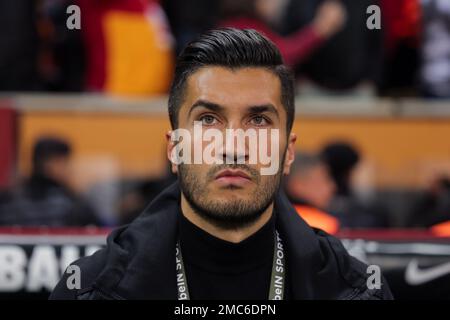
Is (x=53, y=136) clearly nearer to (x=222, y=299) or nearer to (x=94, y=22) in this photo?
(x=94, y=22)

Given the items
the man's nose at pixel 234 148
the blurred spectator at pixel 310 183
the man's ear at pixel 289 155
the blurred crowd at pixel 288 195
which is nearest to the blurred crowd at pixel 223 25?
the blurred crowd at pixel 288 195

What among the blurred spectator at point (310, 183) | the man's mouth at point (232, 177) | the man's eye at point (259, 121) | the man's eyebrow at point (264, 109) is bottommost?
the blurred spectator at point (310, 183)

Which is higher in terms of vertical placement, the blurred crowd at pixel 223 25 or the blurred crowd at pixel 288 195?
the blurred crowd at pixel 223 25

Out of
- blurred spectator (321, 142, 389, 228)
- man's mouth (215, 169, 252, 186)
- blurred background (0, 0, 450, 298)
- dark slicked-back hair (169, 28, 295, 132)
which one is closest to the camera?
man's mouth (215, 169, 252, 186)

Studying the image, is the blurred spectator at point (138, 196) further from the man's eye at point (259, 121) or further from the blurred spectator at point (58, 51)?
the man's eye at point (259, 121)

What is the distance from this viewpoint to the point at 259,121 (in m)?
3.21

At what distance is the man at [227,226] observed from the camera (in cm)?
318

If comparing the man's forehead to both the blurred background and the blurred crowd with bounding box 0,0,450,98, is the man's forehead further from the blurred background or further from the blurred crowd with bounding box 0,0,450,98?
the blurred crowd with bounding box 0,0,450,98

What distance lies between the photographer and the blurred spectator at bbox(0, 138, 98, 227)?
712 cm

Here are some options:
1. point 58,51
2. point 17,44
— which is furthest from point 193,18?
point 17,44

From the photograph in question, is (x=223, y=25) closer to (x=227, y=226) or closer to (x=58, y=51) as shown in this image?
(x=58, y=51)

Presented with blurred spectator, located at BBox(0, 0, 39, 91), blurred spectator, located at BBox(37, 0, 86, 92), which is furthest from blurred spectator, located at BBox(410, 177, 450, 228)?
blurred spectator, located at BBox(0, 0, 39, 91)

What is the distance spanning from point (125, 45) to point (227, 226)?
5046mm

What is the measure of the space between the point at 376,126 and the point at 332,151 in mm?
544
